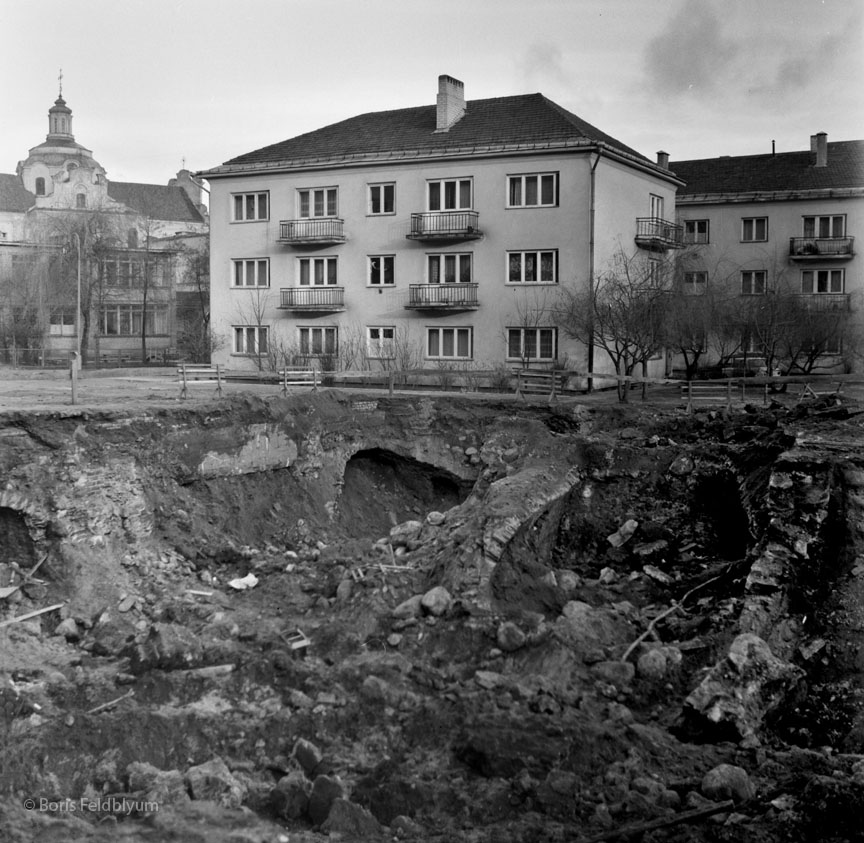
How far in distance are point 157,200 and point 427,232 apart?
110 feet

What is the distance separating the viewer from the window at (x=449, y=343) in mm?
33750

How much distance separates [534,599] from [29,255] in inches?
1449

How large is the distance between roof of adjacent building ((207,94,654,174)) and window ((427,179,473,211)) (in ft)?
3.54

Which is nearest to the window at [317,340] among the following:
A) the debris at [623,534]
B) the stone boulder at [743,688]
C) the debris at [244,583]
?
→ the debris at [623,534]

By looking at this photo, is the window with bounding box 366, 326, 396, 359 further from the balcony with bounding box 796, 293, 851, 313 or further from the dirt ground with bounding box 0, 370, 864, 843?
the balcony with bounding box 796, 293, 851, 313

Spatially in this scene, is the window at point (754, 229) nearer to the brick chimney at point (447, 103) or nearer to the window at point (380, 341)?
the brick chimney at point (447, 103)

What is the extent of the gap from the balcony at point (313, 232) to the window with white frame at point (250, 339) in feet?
11.1

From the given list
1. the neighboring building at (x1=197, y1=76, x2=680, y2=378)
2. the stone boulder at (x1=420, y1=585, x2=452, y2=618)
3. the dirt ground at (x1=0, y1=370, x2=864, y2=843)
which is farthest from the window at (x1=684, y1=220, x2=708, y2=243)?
the stone boulder at (x1=420, y1=585, x2=452, y2=618)

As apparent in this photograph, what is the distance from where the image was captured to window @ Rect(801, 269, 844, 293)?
3916 cm

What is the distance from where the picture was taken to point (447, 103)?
34.2 m

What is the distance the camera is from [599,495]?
19406 mm

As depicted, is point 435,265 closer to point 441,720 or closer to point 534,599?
point 534,599

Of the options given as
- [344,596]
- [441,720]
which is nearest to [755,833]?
[441,720]

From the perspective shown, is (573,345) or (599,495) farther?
(573,345)
